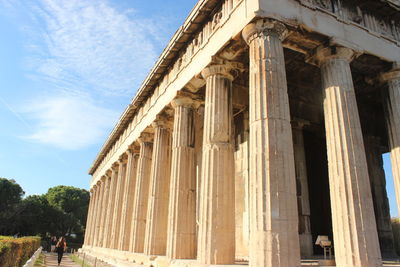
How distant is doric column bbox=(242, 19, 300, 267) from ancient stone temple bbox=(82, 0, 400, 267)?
0.12 ft

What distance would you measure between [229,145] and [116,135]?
22674 mm

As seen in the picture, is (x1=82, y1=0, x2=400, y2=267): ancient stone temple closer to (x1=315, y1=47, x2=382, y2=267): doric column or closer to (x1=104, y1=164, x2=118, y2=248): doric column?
(x1=315, y1=47, x2=382, y2=267): doric column

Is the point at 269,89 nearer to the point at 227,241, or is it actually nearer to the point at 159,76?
the point at 227,241

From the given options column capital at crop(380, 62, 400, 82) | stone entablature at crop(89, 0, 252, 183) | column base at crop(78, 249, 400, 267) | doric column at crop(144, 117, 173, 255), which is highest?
stone entablature at crop(89, 0, 252, 183)

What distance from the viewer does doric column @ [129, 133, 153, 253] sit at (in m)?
22.9

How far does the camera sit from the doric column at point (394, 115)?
14.1 meters

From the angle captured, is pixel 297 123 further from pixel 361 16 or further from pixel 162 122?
pixel 162 122

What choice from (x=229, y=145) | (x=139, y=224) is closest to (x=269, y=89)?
A: (x=229, y=145)

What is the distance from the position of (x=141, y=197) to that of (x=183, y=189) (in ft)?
24.2

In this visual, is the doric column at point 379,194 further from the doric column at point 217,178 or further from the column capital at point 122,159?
the column capital at point 122,159

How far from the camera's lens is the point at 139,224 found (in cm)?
2312

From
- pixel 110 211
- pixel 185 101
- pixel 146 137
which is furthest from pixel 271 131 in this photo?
pixel 110 211

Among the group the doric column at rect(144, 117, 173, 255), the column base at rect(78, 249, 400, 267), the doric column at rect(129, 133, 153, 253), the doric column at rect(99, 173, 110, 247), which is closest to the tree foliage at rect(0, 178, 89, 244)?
the doric column at rect(99, 173, 110, 247)

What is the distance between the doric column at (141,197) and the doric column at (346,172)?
14.7m
